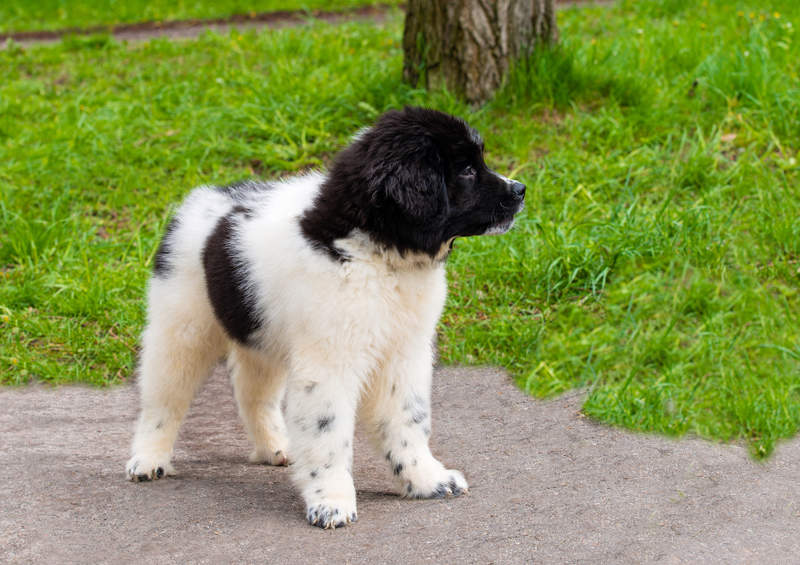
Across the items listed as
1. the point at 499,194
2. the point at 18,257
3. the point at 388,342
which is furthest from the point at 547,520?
the point at 18,257

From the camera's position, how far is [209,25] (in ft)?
37.2

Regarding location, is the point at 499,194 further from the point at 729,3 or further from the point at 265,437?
the point at 729,3

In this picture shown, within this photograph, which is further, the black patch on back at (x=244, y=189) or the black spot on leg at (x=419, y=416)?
the black patch on back at (x=244, y=189)

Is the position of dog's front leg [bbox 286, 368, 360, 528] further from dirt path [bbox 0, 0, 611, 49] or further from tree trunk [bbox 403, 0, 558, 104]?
dirt path [bbox 0, 0, 611, 49]

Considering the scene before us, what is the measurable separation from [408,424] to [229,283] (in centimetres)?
95

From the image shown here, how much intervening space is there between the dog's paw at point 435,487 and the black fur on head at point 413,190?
3.13 ft

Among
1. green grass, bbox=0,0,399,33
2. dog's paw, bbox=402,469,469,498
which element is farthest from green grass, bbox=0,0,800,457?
green grass, bbox=0,0,399,33

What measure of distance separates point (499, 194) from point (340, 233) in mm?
→ 659

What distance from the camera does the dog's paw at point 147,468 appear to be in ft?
13.9

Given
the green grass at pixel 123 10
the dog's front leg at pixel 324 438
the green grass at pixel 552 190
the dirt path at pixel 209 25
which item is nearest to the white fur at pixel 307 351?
the dog's front leg at pixel 324 438

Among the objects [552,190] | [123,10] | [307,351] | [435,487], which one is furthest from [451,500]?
[123,10]

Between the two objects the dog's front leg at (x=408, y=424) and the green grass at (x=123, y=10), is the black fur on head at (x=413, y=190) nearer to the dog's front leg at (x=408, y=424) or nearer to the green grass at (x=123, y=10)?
the dog's front leg at (x=408, y=424)

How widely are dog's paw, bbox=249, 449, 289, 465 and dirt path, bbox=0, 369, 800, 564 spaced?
60 mm

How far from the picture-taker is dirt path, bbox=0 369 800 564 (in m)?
3.45
